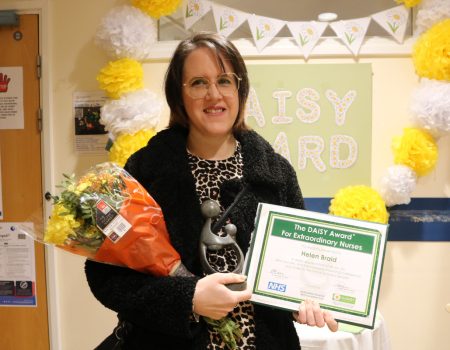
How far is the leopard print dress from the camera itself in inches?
38.1

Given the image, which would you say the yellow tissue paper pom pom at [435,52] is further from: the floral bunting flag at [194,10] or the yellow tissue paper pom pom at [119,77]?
the yellow tissue paper pom pom at [119,77]

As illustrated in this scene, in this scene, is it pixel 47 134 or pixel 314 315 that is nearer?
pixel 314 315

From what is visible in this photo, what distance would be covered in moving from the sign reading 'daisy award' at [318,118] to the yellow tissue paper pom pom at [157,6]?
1.76 feet

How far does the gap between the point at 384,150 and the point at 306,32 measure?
828 mm

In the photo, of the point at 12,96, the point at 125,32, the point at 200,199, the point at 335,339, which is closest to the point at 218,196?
the point at 200,199

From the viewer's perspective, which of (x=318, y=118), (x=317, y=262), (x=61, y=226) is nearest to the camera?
(x=61, y=226)

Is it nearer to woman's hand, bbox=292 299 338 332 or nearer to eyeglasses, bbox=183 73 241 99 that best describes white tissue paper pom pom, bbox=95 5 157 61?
eyeglasses, bbox=183 73 241 99

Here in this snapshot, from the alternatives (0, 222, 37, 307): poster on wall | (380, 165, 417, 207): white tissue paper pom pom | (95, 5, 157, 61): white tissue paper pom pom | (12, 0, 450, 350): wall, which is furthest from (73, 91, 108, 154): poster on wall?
(380, 165, 417, 207): white tissue paper pom pom

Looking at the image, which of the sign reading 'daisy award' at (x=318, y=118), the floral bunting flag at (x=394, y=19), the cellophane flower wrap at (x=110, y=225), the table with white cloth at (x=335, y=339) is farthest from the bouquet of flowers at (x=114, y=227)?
the floral bunting flag at (x=394, y=19)

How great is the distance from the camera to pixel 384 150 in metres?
2.40

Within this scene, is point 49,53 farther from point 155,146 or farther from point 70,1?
point 155,146

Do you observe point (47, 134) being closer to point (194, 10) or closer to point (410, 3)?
point (194, 10)

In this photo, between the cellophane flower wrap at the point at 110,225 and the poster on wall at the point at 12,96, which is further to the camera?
the poster on wall at the point at 12,96

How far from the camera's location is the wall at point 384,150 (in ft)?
7.80
